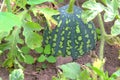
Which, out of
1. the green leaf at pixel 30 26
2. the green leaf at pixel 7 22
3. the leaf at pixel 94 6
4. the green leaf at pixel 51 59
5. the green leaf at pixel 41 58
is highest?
the green leaf at pixel 7 22

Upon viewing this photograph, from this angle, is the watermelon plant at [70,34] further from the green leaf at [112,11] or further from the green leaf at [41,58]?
the green leaf at [112,11]

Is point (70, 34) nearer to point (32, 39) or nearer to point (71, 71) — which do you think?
point (32, 39)

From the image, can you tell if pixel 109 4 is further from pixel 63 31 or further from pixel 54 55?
pixel 54 55

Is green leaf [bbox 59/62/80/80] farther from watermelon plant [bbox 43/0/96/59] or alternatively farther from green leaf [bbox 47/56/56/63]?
green leaf [bbox 47/56/56/63]

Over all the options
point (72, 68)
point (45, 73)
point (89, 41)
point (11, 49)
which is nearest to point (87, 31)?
point (89, 41)

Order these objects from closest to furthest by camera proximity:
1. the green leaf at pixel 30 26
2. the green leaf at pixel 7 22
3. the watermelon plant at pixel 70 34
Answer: the green leaf at pixel 7 22 → the green leaf at pixel 30 26 → the watermelon plant at pixel 70 34

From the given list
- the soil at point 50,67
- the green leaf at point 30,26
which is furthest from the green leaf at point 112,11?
the soil at point 50,67

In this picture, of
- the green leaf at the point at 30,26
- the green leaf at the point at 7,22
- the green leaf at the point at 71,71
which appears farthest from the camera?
the green leaf at the point at 30,26

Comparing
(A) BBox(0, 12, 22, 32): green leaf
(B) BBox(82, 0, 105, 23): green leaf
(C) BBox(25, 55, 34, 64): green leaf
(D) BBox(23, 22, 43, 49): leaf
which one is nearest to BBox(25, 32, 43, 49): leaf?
(D) BBox(23, 22, 43, 49): leaf
